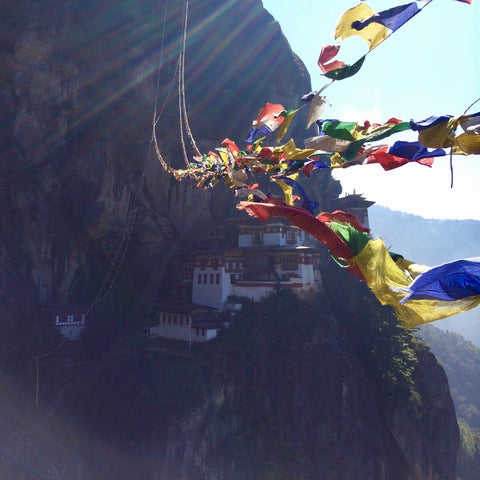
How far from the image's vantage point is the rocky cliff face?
1680 cm

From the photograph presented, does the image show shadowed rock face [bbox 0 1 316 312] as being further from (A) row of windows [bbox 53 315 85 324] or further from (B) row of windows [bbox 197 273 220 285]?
(B) row of windows [bbox 197 273 220 285]

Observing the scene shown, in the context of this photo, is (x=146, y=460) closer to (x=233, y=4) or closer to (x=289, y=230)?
(x=289, y=230)

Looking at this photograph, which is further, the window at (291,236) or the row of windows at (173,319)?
the window at (291,236)

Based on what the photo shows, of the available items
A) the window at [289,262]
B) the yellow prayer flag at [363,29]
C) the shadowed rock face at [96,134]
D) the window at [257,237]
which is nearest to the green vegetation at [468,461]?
the window at [289,262]

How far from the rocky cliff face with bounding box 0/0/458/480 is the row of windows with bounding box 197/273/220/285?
3.49 metres

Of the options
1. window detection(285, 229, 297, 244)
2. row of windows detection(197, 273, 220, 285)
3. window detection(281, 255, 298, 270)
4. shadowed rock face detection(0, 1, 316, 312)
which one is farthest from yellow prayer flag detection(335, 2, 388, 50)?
window detection(285, 229, 297, 244)

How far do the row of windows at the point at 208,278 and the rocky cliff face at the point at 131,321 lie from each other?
3.49 m

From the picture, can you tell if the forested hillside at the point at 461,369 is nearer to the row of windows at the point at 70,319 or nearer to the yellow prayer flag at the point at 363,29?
the row of windows at the point at 70,319

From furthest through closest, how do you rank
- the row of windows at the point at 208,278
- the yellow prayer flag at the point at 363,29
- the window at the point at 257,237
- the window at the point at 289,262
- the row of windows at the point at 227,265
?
the window at the point at 257,237 → the window at the point at 289,262 → the row of windows at the point at 227,265 → the row of windows at the point at 208,278 → the yellow prayer flag at the point at 363,29

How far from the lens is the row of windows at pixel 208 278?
23359 millimetres

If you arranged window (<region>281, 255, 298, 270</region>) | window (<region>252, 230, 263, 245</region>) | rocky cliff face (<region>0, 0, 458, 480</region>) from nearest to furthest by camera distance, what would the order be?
rocky cliff face (<region>0, 0, 458, 480</region>)
window (<region>281, 255, 298, 270</region>)
window (<region>252, 230, 263, 245</region>)

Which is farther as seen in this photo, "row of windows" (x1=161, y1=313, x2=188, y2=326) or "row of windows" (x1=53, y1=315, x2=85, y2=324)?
"row of windows" (x1=161, y1=313, x2=188, y2=326)

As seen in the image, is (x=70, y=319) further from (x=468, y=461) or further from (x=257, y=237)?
(x=468, y=461)

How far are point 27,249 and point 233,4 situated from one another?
26906 mm
